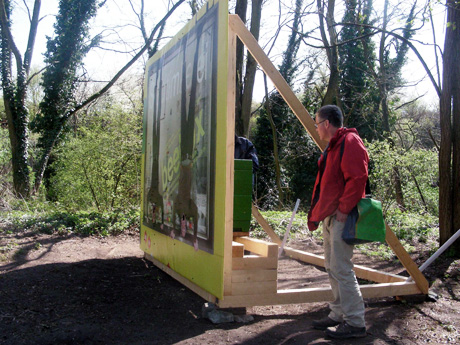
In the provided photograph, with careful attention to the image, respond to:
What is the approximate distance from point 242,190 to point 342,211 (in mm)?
1495

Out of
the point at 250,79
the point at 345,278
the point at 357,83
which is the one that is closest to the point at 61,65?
the point at 250,79

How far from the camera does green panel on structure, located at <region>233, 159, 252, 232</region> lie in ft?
14.7

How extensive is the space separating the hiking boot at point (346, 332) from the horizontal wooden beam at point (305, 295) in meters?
0.61

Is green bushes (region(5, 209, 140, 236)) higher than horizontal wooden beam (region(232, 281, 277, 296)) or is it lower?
lower

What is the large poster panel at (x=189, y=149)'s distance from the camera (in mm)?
3598

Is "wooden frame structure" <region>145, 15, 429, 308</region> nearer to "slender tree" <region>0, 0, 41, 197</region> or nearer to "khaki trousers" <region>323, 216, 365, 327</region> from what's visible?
"khaki trousers" <region>323, 216, 365, 327</region>

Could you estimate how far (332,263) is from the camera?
11.0 ft

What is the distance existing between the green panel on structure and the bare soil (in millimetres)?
978

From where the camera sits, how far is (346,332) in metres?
3.23

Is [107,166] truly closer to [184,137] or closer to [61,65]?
[61,65]

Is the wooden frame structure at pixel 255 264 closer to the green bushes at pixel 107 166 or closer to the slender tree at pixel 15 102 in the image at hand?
the green bushes at pixel 107 166

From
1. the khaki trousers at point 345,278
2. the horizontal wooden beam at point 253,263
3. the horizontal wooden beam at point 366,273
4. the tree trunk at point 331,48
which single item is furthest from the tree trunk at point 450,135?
the tree trunk at point 331,48

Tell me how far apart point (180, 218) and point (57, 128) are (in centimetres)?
1404

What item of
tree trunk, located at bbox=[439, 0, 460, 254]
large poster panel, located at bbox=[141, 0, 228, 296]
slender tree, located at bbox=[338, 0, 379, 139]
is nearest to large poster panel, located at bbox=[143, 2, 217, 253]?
large poster panel, located at bbox=[141, 0, 228, 296]
